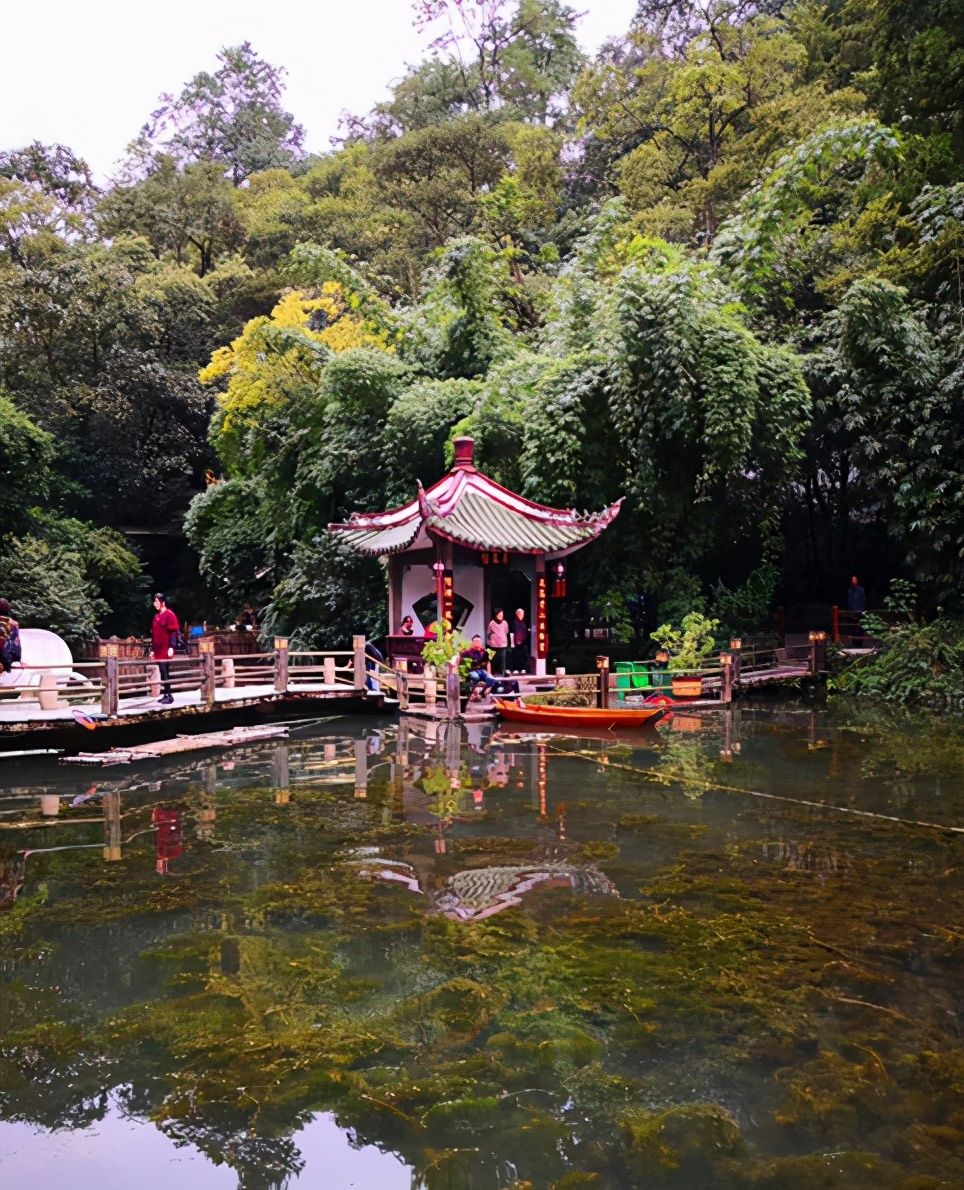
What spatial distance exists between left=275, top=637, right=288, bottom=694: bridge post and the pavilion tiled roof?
296 centimetres

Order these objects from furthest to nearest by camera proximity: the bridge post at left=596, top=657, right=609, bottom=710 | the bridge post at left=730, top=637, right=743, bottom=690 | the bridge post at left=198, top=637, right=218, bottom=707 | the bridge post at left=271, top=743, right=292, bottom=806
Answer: the bridge post at left=730, top=637, right=743, bottom=690 → the bridge post at left=596, top=657, right=609, bottom=710 → the bridge post at left=198, top=637, right=218, bottom=707 → the bridge post at left=271, top=743, right=292, bottom=806

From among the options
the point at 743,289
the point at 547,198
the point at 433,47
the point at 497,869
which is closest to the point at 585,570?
the point at 743,289

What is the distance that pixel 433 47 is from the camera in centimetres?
4088

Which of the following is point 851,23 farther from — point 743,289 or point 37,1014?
point 37,1014

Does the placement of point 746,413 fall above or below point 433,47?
below

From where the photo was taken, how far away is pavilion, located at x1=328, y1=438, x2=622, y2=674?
18.1 m

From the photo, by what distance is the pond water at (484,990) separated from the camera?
4.19 m

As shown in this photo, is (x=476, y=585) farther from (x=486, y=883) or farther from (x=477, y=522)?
(x=486, y=883)

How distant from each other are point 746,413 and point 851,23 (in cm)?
1760

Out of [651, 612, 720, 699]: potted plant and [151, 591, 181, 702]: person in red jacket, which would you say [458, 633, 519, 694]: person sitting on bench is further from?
[151, 591, 181, 702]: person in red jacket

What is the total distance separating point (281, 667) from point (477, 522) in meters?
4.23

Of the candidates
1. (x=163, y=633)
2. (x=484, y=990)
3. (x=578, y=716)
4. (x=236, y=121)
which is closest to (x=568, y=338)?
(x=578, y=716)

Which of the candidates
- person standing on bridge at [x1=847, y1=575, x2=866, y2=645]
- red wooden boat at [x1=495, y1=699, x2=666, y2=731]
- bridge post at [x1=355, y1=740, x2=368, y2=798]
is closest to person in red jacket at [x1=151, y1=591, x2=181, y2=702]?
bridge post at [x1=355, y1=740, x2=368, y2=798]

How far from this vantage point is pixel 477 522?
1842cm
